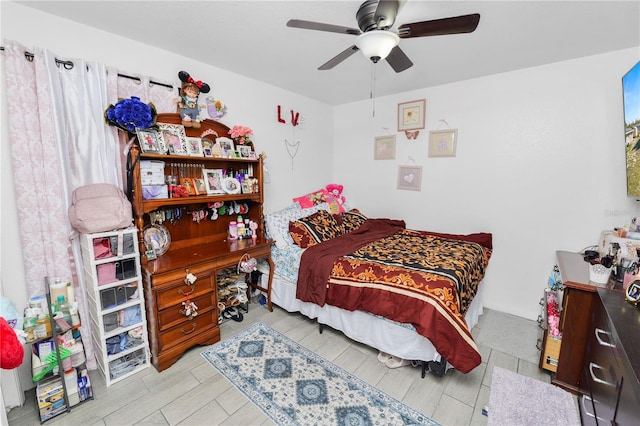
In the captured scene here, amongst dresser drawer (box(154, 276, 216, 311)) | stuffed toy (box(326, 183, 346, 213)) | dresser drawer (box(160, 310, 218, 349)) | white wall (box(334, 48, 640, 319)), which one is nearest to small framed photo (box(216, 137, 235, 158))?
dresser drawer (box(154, 276, 216, 311))

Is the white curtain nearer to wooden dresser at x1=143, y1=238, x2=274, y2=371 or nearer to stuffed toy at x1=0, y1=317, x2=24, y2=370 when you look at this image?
wooden dresser at x1=143, y1=238, x2=274, y2=371

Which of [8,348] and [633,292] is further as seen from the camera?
[633,292]

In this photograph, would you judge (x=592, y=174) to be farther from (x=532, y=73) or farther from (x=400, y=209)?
(x=400, y=209)

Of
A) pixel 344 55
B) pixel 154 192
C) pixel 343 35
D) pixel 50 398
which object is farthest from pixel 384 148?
pixel 50 398

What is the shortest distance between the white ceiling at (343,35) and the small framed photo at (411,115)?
429 mm

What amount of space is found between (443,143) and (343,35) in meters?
1.81

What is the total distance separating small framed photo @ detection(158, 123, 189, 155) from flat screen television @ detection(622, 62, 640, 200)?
10.6ft

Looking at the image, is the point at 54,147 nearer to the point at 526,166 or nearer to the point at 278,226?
the point at 278,226

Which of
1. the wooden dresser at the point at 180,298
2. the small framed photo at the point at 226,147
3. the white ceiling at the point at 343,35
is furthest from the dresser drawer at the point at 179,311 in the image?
the white ceiling at the point at 343,35

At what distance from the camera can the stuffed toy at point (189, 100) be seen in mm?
2266

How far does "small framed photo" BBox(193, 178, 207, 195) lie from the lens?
238cm

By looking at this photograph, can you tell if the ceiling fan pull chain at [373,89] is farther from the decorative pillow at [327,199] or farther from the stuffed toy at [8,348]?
the stuffed toy at [8,348]

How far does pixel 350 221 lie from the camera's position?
336 centimetres

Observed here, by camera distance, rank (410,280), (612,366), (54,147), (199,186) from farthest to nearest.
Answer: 1. (199,186)
2. (410,280)
3. (54,147)
4. (612,366)
